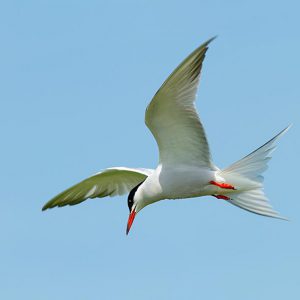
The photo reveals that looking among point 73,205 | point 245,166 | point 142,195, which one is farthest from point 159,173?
point 73,205

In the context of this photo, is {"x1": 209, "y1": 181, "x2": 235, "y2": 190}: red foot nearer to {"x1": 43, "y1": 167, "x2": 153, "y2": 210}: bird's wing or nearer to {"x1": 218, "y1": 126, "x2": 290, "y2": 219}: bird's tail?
{"x1": 218, "y1": 126, "x2": 290, "y2": 219}: bird's tail

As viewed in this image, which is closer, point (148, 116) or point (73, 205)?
point (148, 116)

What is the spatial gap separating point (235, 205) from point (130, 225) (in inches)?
52.3

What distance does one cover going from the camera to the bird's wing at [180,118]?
864 cm

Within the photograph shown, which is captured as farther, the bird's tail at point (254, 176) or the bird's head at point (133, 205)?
the bird's head at point (133, 205)

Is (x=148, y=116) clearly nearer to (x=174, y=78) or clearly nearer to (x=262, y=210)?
(x=174, y=78)

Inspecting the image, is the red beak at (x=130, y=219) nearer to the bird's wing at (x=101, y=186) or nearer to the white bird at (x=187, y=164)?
the white bird at (x=187, y=164)

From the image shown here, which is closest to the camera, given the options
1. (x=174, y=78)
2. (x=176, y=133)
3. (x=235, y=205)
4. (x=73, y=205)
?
(x=174, y=78)

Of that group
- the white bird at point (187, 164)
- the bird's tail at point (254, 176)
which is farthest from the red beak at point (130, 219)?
the bird's tail at point (254, 176)

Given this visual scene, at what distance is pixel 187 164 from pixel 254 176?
871mm

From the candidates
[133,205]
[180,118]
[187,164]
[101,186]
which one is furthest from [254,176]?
[101,186]

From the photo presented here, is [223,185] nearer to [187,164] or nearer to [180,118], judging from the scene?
[187,164]

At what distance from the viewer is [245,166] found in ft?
32.4

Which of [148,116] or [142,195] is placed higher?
[148,116]
